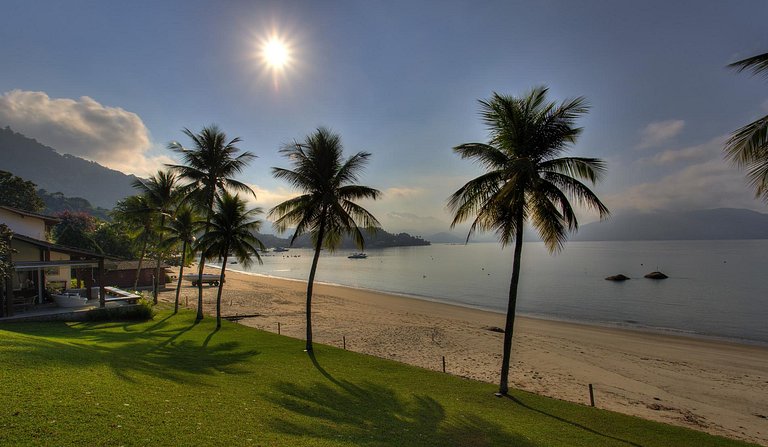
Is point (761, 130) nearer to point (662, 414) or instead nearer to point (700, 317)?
point (662, 414)

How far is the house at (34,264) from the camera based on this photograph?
1689cm

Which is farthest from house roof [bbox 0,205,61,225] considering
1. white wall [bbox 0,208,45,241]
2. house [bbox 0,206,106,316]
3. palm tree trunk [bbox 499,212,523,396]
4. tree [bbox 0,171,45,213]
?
tree [bbox 0,171,45,213]

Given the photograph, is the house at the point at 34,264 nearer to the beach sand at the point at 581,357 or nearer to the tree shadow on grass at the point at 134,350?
the tree shadow on grass at the point at 134,350

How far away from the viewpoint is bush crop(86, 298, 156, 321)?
1766 centimetres

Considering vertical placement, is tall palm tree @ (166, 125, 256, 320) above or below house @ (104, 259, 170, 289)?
above

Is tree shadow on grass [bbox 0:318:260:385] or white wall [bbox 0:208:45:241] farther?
white wall [bbox 0:208:45:241]

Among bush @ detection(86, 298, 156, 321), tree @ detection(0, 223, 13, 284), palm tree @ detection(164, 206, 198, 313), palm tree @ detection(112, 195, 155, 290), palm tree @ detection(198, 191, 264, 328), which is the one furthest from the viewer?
palm tree @ detection(112, 195, 155, 290)

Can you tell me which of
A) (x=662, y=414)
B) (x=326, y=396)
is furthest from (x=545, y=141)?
(x=662, y=414)

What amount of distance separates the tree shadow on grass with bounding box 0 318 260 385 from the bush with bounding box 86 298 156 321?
1.10 meters

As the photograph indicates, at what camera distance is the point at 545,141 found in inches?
397

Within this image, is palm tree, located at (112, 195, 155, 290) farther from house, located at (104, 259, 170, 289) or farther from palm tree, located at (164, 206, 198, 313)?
house, located at (104, 259, 170, 289)

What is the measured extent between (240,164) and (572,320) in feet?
101

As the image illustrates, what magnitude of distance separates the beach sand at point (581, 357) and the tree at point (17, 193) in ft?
134

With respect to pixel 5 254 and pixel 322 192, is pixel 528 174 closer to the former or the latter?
pixel 322 192
